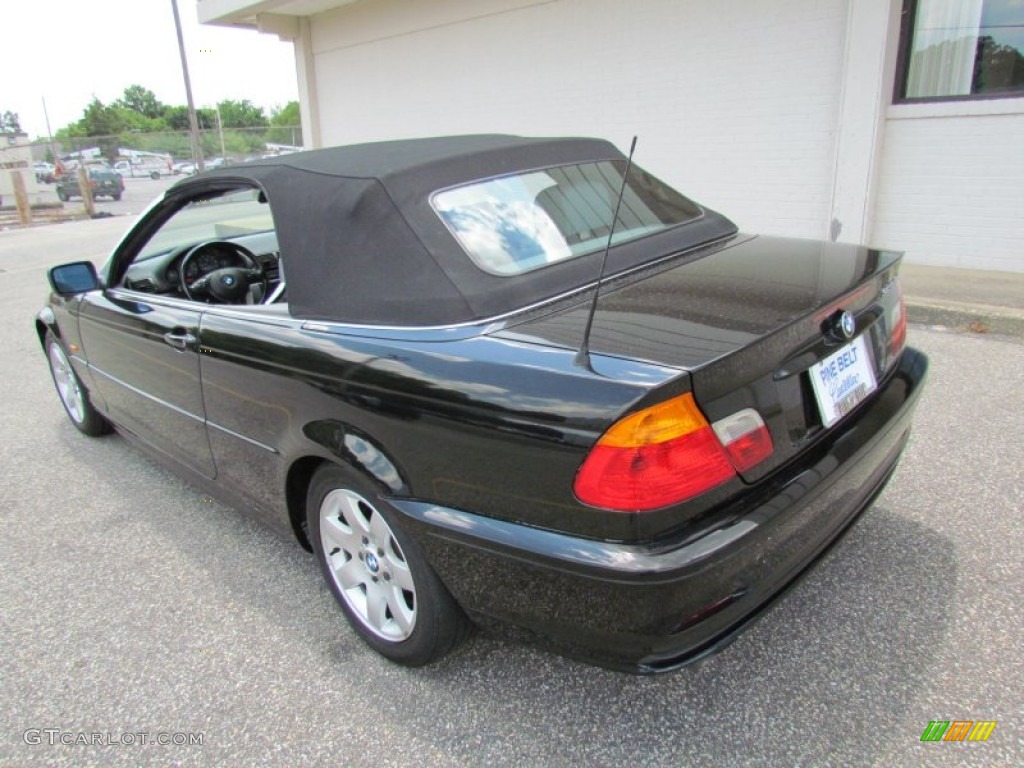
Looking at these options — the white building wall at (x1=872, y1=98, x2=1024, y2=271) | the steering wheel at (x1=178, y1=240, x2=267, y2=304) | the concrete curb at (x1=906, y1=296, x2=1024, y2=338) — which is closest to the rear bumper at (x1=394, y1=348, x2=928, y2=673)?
the steering wheel at (x1=178, y1=240, x2=267, y2=304)

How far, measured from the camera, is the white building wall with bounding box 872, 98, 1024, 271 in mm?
6320

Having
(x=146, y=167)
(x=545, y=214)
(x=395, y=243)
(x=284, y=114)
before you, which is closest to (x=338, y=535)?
(x=395, y=243)

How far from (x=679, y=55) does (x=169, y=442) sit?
6848 millimetres

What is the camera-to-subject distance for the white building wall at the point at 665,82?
7.09 metres

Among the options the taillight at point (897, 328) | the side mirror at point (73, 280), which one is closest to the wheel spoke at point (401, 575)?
the taillight at point (897, 328)

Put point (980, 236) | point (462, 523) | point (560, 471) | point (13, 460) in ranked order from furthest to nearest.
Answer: point (980, 236) → point (13, 460) → point (462, 523) → point (560, 471)

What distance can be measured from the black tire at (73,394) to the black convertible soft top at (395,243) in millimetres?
2193

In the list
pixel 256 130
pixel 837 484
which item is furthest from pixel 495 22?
pixel 256 130

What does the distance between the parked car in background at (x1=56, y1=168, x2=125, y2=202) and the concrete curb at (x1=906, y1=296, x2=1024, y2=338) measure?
92.0ft

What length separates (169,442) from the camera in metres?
3.25

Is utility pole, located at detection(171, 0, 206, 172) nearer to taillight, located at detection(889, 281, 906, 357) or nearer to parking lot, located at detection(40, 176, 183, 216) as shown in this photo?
parking lot, located at detection(40, 176, 183, 216)

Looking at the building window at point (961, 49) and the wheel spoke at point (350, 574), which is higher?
Answer: the building window at point (961, 49)

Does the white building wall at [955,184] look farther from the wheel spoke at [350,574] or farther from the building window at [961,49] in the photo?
the wheel spoke at [350,574]

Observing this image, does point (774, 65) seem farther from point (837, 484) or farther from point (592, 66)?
point (837, 484)
